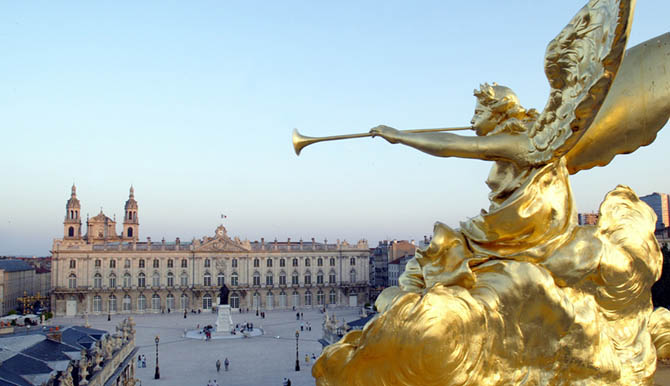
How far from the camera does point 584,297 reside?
6188 mm

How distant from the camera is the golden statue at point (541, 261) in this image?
5.57m

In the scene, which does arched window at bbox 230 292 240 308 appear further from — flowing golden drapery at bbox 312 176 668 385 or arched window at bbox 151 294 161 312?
flowing golden drapery at bbox 312 176 668 385

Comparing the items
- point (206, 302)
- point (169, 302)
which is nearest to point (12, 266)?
point (169, 302)

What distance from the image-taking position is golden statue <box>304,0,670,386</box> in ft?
18.3

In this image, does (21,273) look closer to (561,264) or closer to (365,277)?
(365,277)

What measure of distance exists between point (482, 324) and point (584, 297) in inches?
49.4

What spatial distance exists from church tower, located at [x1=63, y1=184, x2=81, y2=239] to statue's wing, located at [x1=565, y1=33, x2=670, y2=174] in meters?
77.6

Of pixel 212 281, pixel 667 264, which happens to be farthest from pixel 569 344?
pixel 212 281

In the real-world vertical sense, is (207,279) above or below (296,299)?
above

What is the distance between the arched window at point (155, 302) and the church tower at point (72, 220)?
2142 cm

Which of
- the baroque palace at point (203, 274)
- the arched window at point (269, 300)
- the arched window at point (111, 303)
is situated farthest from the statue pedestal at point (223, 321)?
the arched window at point (111, 303)

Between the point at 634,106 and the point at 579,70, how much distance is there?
1.05 meters

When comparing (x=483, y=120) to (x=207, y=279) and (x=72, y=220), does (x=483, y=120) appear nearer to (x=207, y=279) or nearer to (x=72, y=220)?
(x=207, y=279)

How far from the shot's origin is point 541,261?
20.1 feet
